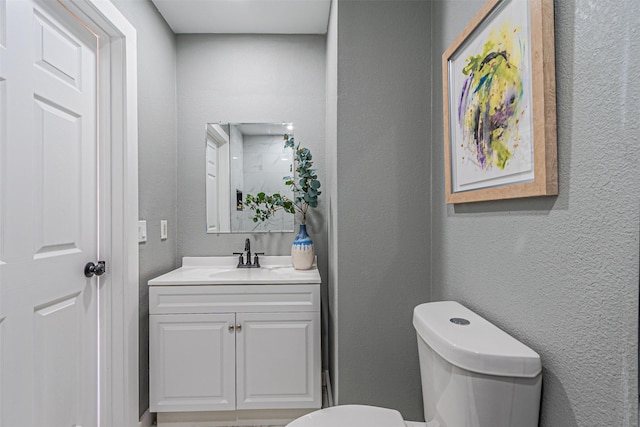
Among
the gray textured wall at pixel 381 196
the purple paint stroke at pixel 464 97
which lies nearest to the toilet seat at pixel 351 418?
the gray textured wall at pixel 381 196

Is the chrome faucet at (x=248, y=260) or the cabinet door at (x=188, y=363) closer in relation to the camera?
the cabinet door at (x=188, y=363)

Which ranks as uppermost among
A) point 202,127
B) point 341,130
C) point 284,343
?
point 202,127

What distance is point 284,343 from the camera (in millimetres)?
1723

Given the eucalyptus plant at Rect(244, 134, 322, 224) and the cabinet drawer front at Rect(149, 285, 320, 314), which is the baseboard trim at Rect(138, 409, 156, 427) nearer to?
the cabinet drawer front at Rect(149, 285, 320, 314)

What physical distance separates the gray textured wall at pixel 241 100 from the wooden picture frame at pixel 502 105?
112cm

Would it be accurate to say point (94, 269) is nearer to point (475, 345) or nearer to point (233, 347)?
point (233, 347)

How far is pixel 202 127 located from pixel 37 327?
1.45m

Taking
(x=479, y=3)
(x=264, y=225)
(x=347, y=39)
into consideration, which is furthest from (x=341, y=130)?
(x=264, y=225)

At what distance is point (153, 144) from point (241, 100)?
66 cm

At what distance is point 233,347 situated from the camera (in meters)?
1.70

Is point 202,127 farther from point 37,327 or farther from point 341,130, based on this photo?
point 37,327

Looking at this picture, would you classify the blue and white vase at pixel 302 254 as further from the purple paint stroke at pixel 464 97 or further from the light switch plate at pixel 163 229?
the purple paint stroke at pixel 464 97

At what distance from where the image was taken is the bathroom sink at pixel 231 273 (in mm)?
1724

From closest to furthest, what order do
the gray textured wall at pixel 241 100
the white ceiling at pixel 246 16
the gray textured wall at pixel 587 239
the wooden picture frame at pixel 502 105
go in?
the gray textured wall at pixel 587 239, the wooden picture frame at pixel 502 105, the white ceiling at pixel 246 16, the gray textured wall at pixel 241 100
